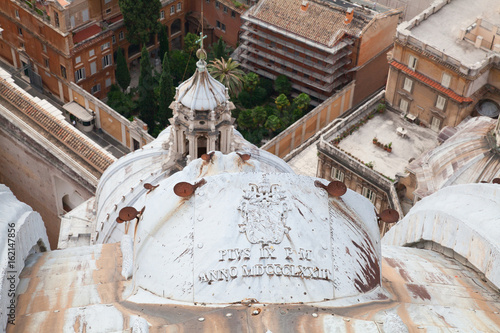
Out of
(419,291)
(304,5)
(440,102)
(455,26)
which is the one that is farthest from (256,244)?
(304,5)

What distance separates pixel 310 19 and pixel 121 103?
1846cm

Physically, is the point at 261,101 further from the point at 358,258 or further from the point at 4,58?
the point at 358,258

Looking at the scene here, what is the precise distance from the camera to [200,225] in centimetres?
2047

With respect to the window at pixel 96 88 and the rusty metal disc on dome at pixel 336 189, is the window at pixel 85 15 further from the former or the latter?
the rusty metal disc on dome at pixel 336 189

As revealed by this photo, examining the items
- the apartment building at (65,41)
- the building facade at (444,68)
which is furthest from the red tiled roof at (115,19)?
the building facade at (444,68)

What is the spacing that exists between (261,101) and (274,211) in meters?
50.3

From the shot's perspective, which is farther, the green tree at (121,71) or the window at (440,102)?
the green tree at (121,71)

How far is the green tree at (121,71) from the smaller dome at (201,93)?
1240 inches

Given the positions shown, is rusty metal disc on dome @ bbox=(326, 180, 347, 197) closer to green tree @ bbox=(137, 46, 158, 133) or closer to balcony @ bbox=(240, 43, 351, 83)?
balcony @ bbox=(240, 43, 351, 83)

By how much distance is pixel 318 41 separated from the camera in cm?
6544

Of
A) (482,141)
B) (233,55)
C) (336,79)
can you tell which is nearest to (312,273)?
(482,141)

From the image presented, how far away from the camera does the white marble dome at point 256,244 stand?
62.8 ft

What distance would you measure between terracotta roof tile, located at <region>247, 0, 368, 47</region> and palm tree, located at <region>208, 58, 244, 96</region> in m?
4.74

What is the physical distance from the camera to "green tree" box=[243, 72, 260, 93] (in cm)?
6900
